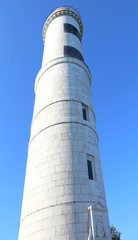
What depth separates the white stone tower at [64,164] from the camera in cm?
796

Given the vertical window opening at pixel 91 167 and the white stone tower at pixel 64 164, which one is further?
the vertical window opening at pixel 91 167

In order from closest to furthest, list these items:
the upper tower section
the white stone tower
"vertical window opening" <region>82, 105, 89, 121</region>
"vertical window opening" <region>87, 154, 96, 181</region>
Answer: the white stone tower, "vertical window opening" <region>87, 154, 96, 181</region>, "vertical window opening" <region>82, 105, 89, 121</region>, the upper tower section

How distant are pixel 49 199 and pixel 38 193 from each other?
84cm

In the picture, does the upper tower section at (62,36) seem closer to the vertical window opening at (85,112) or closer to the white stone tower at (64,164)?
the white stone tower at (64,164)

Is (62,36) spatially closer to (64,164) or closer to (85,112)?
(85,112)

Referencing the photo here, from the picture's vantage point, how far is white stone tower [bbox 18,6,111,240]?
7.96 metres

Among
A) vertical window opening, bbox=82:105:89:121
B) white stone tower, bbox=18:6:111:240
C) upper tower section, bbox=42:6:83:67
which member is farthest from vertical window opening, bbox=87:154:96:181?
upper tower section, bbox=42:6:83:67

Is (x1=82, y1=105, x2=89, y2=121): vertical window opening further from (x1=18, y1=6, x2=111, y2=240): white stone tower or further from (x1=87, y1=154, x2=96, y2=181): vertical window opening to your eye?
(x1=87, y1=154, x2=96, y2=181): vertical window opening

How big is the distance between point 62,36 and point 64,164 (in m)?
11.7

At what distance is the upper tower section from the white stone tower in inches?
11.4

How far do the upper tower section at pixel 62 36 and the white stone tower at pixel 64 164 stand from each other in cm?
29

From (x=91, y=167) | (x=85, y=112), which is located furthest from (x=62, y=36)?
(x=91, y=167)

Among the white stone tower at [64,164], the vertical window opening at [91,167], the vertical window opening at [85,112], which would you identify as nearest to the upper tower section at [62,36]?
the white stone tower at [64,164]

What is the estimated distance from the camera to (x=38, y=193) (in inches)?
362
